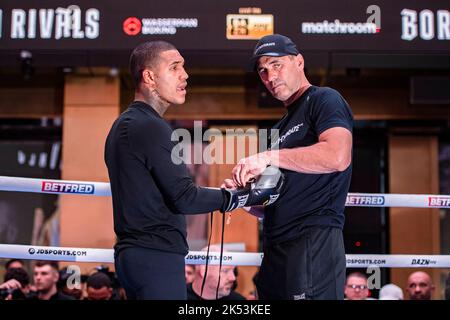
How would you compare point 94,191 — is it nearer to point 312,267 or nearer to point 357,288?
point 312,267

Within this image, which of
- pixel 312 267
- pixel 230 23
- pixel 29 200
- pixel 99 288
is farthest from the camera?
pixel 29 200

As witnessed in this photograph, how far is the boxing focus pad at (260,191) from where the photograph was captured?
2990 millimetres

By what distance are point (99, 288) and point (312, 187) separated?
2.70m

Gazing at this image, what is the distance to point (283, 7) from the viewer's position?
572cm

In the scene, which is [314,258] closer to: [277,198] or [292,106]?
[277,198]

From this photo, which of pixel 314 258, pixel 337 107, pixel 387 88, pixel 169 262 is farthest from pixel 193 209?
pixel 387 88

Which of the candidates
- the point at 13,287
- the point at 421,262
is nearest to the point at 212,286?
the point at 13,287

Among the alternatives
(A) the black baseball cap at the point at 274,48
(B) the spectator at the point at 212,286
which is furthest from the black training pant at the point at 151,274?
(B) the spectator at the point at 212,286

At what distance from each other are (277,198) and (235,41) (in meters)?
3.03

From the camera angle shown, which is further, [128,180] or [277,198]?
[277,198]

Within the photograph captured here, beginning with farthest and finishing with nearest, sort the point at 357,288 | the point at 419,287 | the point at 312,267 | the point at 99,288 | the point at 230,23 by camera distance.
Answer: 1. the point at 419,287
2. the point at 230,23
3. the point at 357,288
4. the point at 99,288
5. the point at 312,267

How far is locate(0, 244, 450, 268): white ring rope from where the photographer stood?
439 centimetres

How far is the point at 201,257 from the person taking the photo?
4.51 m

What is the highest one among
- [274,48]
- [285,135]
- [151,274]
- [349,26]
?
[349,26]
